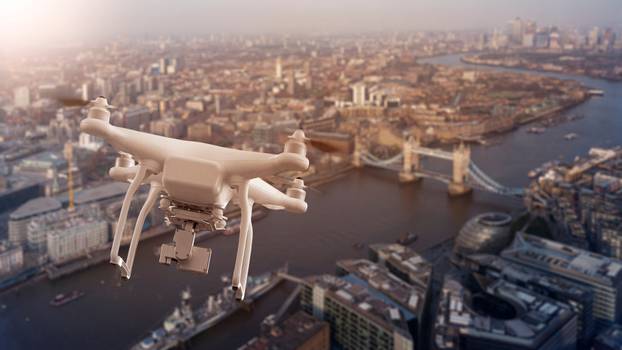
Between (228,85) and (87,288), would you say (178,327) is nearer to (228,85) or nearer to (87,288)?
(87,288)

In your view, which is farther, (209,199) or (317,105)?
(317,105)

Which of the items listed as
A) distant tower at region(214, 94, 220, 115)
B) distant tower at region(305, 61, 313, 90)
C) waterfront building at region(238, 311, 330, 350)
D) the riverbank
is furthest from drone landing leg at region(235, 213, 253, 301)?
distant tower at region(305, 61, 313, 90)

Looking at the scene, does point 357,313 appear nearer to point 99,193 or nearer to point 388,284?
point 388,284

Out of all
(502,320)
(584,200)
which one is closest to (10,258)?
(502,320)

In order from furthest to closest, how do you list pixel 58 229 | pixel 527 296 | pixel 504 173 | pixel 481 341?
pixel 504 173 → pixel 58 229 → pixel 527 296 → pixel 481 341

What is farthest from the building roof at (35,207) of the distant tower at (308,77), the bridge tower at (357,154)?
the distant tower at (308,77)

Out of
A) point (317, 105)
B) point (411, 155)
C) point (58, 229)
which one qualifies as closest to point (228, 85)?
point (317, 105)

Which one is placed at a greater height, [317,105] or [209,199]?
[209,199]

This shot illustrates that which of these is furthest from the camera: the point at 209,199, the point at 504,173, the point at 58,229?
the point at 504,173
